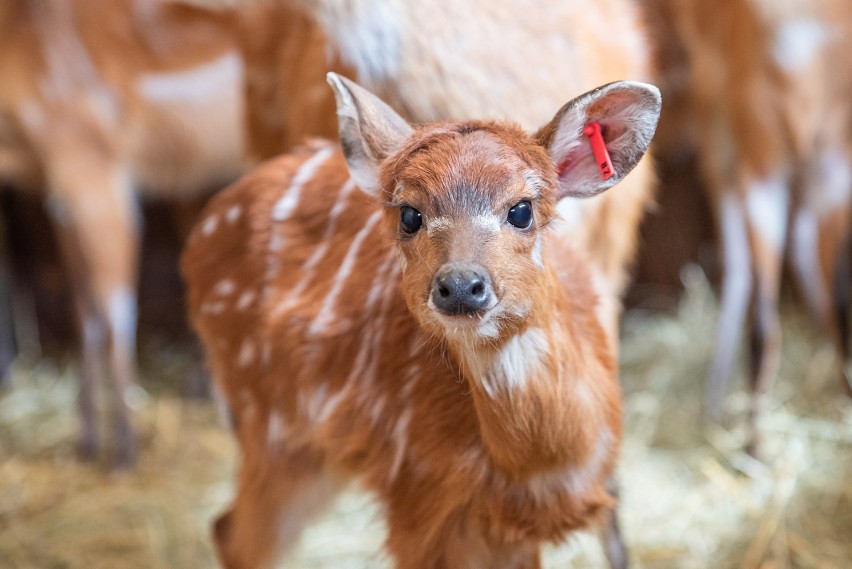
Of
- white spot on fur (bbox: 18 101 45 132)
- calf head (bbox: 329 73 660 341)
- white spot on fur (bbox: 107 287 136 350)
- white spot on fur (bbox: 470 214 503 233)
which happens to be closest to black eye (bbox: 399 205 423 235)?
calf head (bbox: 329 73 660 341)

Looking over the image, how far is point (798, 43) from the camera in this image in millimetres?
3088

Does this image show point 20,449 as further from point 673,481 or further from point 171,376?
point 673,481

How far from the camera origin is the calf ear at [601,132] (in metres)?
1.72

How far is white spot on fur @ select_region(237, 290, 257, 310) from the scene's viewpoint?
2.37 metres

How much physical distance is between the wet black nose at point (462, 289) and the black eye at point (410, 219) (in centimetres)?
18

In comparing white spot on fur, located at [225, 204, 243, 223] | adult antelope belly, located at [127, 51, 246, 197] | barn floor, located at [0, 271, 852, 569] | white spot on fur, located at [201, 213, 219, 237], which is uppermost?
white spot on fur, located at [225, 204, 243, 223]

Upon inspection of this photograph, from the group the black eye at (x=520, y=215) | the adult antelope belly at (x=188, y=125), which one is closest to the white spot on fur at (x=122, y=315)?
the adult antelope belly at (x=188, y=125)

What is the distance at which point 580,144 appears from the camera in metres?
1.82

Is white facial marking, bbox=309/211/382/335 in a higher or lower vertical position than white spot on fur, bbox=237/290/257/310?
higher

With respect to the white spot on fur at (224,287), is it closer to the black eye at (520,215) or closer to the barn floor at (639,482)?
the barn floor at (639,482)

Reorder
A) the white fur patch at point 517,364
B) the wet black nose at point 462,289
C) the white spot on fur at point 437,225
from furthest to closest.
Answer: the white fur patch at point 517,364 → the white spot on fur at point 437,225 → the wet black nose at point 462,289

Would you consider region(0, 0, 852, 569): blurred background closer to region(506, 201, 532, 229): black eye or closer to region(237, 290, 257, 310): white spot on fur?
region(237, 290, 257, 310): white spot on fur

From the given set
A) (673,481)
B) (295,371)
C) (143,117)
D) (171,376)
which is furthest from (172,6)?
(673,481)

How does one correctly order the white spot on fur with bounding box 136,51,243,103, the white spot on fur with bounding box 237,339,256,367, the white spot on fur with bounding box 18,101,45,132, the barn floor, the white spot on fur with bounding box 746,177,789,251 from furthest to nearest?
the white spot on fur with bounding box 136,51,243,103, the white spot on fur with bounding box 18,101,45,132, the white spot on fur with bounding box 746,177,789,251, the barn floor, the white spot on fur with bounding box 237,339,256,367
